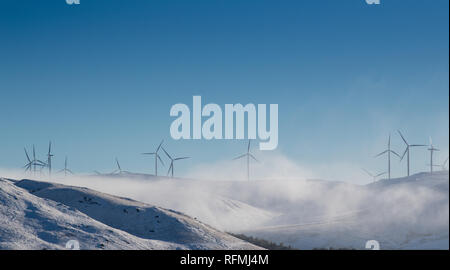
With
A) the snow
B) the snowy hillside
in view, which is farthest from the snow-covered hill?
the snowy hillside

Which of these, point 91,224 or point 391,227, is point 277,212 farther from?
point 91,224

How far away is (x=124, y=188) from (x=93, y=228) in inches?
5173

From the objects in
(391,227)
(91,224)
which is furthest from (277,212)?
(91,224)

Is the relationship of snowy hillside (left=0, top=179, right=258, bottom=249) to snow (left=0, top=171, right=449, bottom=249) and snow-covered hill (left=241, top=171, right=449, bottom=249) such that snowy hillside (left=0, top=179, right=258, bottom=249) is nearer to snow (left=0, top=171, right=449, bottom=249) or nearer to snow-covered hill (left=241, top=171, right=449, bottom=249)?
snow (left=0, top=171, right=449, bottom=249)

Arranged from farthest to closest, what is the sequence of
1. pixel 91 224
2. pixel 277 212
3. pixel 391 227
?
1. pixel 277 212
2. pixel 391 227
3. pixel 91 224

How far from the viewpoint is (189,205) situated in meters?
153

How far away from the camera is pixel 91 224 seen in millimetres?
44531

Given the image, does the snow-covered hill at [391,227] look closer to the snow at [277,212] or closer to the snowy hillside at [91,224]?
the snow at [277,212]

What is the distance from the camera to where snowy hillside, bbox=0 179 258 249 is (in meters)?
39.9
